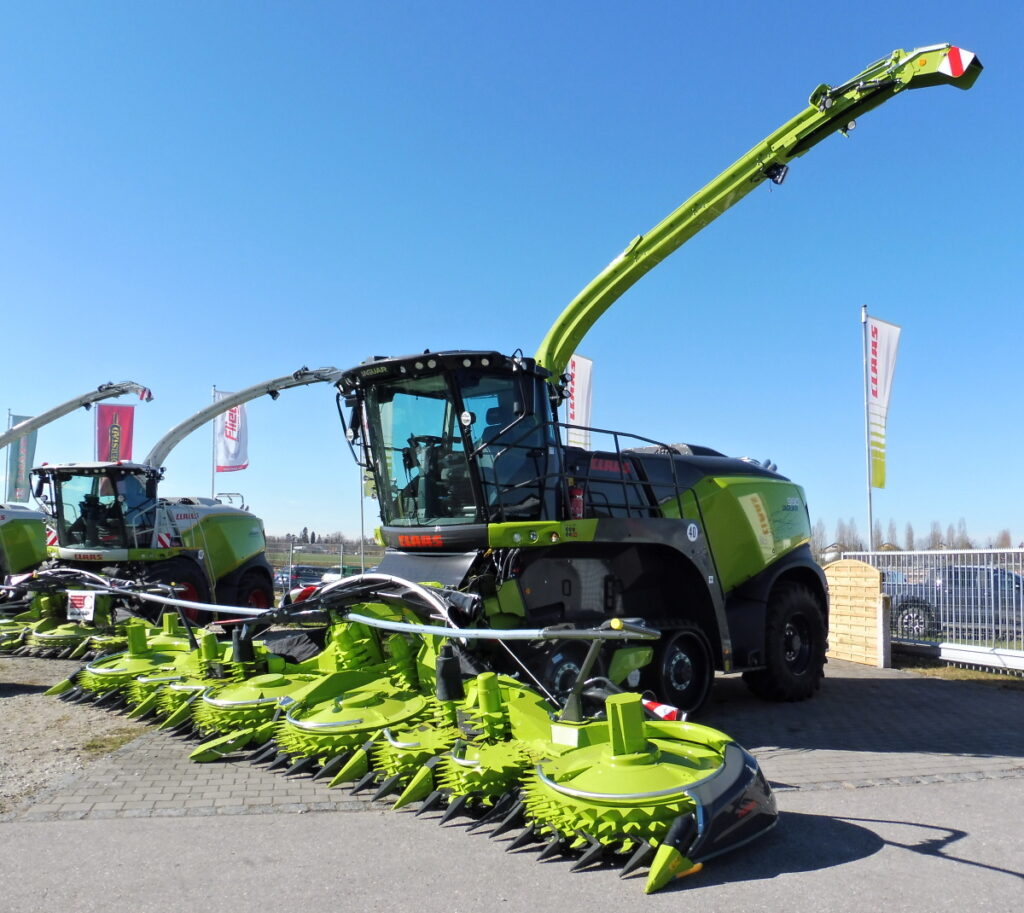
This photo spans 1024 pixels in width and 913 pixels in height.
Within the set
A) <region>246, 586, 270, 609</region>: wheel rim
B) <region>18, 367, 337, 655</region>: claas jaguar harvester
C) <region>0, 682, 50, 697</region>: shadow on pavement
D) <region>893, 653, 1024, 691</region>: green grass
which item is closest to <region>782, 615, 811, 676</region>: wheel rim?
<region>893, 653, 1024, 691</region>: green grass

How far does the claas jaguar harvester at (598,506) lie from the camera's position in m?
7.02

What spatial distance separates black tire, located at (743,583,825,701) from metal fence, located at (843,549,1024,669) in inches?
117

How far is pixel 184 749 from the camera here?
6.48m

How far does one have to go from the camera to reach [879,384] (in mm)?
16297

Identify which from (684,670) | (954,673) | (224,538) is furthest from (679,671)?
(224,538)

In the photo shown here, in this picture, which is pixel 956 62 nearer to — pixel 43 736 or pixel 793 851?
pixel 793 851

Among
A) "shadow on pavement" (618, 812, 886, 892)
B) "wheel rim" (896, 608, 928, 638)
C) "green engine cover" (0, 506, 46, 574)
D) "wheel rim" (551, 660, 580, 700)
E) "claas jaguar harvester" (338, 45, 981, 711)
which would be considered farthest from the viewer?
"green engine cover" (0, 506, 46, 574)

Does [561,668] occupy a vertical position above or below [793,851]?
above

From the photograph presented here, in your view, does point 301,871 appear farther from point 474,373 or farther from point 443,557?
point 474,373

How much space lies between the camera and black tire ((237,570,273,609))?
16.6 m

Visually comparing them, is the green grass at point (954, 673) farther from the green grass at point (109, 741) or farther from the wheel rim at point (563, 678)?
the green grass at point (109, 741)

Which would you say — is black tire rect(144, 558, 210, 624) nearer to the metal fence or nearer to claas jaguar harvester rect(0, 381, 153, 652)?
claas jaguar harvester rect(0, 381, 153, 652)

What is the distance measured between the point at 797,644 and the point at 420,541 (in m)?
4.68

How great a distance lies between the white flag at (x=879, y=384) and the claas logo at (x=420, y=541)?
11.3 m
